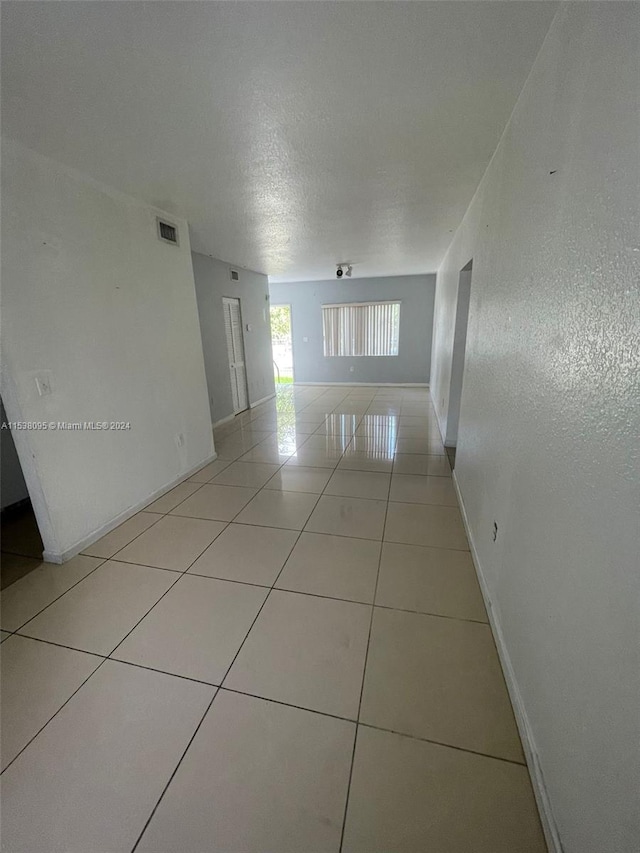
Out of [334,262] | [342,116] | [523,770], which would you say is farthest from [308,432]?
[523,770]

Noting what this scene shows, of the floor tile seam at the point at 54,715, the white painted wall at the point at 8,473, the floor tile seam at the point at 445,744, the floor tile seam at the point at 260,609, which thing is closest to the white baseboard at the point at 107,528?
the floor tile seam at the point at 54,715

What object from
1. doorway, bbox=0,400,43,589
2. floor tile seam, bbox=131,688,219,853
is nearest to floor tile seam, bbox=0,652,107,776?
floor tile seam, bbox=131,688,219,853

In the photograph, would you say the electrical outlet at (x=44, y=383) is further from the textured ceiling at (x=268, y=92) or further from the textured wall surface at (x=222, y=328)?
the textured wall surface at (x=222, y=328)

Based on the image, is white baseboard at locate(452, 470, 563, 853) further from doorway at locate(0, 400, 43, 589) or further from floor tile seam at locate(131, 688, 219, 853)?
doorway at locate(0, 400, 43, 589)

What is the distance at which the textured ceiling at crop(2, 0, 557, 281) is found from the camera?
1148 mm

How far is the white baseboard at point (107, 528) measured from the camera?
213 centimetres

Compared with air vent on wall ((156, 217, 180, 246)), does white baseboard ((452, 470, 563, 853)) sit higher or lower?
lower

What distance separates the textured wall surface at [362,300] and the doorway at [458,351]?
13.0 ft

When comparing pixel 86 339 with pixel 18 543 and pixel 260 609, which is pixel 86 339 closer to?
pixel 18 543

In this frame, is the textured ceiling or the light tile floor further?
the textured ceiling

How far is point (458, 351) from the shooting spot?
3.68m

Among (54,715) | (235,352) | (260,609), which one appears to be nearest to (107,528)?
(54,715)

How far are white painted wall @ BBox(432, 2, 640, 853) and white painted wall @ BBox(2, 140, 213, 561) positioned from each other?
2.55 meters

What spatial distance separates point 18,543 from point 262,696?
219 cm
